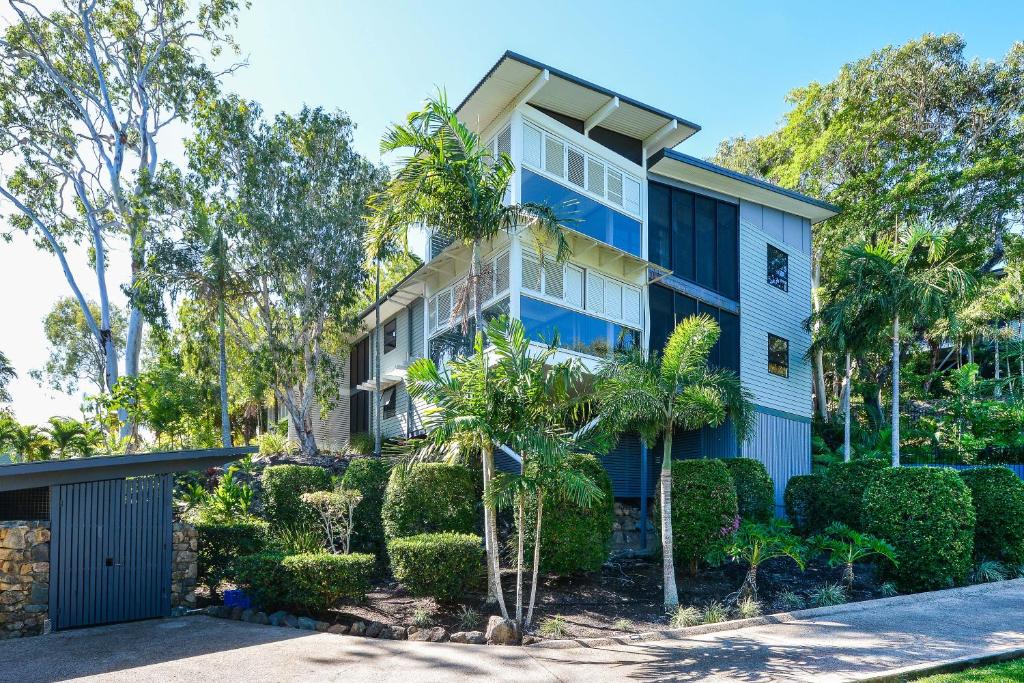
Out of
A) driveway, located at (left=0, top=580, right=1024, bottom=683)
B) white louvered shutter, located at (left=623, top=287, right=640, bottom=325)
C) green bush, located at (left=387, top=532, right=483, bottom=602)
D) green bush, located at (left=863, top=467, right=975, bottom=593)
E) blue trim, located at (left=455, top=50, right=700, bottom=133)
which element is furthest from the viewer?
white louvered shutter, located at (left=623, top=287, right=640, bottom=325)

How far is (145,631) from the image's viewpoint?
429 inches

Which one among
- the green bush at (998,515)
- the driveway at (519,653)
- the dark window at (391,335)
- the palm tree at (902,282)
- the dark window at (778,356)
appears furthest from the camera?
the dark window at (391,335)

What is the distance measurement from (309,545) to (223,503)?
2514 millimetres

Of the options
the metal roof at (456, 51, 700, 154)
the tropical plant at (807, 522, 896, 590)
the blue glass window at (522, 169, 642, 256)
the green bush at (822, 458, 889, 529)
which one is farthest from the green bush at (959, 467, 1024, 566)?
the metal roof at (456, 51, 700, 154)

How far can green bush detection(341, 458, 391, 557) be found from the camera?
14.9 m

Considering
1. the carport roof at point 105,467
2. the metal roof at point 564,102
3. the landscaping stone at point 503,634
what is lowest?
the landscaping stone at point 503,634

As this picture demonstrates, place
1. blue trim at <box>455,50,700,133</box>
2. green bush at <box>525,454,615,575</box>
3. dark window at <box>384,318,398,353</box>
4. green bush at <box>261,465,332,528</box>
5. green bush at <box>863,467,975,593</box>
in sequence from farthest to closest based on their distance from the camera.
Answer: dark window at <box>384,318,398,353</box> → blue trim at <box>455,50,700,133</box> → green bush at <box>261,465,332,528</box> → green bush at <box>525,454,615,575</box> → green bush at <box>863,467,975,593</box>

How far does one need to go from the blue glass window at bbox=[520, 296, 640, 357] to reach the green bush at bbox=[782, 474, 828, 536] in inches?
189

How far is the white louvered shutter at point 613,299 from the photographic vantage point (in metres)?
17.3

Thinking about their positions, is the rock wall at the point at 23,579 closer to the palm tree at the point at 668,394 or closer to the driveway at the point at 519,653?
the driveway at the point at 519,653

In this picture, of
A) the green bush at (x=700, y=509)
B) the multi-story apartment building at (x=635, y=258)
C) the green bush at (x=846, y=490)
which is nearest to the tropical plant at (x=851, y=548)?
the green bush at (x=700, y=509)

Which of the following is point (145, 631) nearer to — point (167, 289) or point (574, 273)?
point (574, 273)

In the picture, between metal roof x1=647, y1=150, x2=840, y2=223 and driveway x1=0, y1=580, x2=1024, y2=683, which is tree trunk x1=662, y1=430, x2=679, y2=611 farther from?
metal roof x1=647, y1=150, x2=840, y2=223

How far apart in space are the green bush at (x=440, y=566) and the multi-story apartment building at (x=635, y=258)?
5094 millimetres
